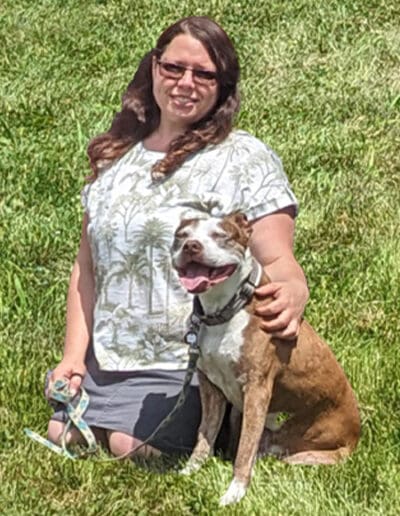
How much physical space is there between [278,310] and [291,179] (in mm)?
3846

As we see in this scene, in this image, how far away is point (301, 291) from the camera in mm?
4824

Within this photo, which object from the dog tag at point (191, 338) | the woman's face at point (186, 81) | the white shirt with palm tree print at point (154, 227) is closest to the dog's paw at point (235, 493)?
the dog tag at point (191, 338)

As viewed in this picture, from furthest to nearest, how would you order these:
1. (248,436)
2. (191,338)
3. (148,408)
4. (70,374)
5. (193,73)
Answer: (70,374), (148,408), (193,73), (191,338), (248,436)

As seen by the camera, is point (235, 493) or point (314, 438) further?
point (314, 438)

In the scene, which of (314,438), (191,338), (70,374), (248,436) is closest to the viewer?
(248,436)

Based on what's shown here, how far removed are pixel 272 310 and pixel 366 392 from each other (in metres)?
1.17

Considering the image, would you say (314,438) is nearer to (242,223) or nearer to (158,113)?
(242,223)

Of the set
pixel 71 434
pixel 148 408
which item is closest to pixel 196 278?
pixel 148 408

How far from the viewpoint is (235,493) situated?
15.2 ft

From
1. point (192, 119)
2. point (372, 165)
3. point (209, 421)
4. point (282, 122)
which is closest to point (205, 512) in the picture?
point (209, 421)

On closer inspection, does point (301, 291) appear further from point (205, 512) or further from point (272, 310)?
point (205, 512)

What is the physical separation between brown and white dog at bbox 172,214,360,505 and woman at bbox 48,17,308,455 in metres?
0.32

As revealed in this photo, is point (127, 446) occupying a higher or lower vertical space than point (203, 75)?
lower

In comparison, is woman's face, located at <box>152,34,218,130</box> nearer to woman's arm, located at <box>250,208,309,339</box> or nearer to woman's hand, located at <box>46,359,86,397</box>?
woman's arm, located at <box>250,208,309,339</box>
